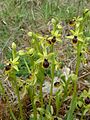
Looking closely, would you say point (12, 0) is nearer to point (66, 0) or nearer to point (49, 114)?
point (66, 0)

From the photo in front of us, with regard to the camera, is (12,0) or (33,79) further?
(12,0)

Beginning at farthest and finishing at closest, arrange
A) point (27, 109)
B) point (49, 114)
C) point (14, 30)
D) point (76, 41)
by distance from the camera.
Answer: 1. point (14, 30)
2. point (27, 109)
3. point (49, 114)
4. point (76, 41)

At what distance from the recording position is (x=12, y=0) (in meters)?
3.20

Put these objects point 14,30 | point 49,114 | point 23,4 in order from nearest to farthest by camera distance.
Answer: point 49,114, point 14,30, point 23,4

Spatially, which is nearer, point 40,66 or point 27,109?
point 40,66

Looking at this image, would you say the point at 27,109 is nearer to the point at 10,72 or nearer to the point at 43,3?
the point at 10,72

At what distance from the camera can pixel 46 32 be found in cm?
290

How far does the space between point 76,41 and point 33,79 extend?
0.25 meters

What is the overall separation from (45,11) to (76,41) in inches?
61.1

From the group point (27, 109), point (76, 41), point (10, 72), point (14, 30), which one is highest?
point (76, 41)

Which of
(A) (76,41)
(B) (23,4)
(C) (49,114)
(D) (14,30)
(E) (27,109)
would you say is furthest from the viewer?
(B) (23,4)

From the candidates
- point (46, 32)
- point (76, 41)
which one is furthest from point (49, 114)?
point (46, 32)

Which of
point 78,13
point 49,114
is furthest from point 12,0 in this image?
point 49,114

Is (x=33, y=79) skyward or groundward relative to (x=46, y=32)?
skyward
